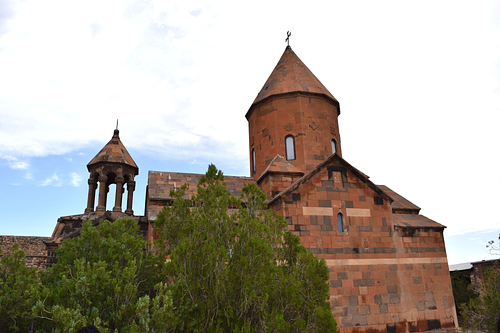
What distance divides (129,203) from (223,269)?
865cm

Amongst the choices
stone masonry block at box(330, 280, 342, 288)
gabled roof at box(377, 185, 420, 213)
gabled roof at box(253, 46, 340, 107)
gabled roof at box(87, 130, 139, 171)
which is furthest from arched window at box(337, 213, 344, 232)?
gabled roof at box(87, 130, 139, 171)

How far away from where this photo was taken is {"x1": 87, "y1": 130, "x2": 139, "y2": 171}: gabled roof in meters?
11.3

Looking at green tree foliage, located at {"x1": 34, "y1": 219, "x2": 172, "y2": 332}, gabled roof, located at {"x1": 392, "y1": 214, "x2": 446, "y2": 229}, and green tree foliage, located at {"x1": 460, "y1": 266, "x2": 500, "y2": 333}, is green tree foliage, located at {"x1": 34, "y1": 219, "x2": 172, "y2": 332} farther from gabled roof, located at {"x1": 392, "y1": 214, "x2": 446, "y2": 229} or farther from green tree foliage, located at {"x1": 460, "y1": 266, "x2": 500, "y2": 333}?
gabled roof, located at {"x1": 392, "y1": 214, "x2": 446, "y2": 229}

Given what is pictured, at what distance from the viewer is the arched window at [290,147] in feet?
37.3

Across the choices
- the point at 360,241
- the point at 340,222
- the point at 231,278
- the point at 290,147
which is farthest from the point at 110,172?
the point at 231,278

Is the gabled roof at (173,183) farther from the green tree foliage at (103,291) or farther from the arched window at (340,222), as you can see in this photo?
the green tree foliage at (103,291)

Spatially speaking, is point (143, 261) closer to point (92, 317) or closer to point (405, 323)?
point (92, 317)

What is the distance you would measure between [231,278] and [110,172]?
8.50 metres

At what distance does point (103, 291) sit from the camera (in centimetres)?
443

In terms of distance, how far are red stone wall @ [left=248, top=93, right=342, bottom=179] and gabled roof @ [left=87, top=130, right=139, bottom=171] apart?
455cm

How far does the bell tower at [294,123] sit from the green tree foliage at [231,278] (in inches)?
255

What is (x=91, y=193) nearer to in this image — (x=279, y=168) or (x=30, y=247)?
(x=30, y=247)

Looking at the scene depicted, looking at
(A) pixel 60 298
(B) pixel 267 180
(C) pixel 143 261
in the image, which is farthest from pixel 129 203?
(A) pixel 60 298

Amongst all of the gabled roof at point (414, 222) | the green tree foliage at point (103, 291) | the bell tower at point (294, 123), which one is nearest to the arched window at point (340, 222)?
the gabled roof at point (414, 222)
